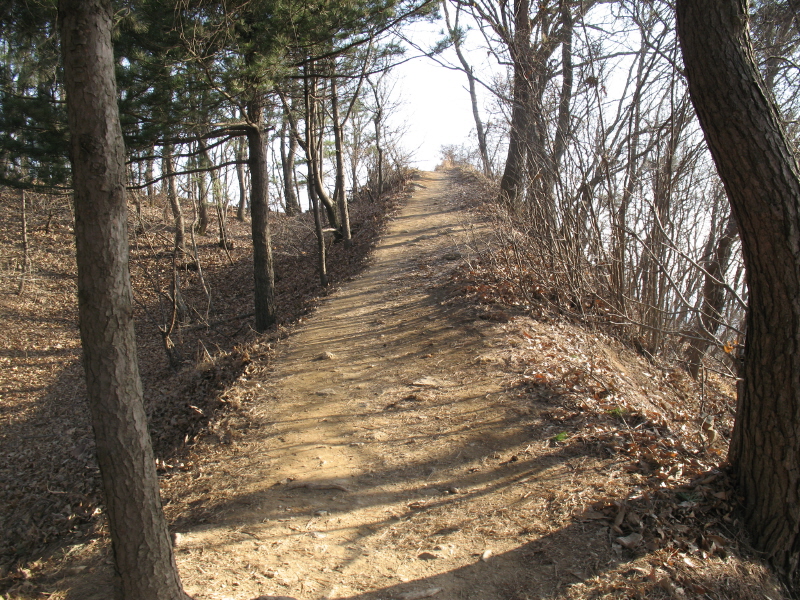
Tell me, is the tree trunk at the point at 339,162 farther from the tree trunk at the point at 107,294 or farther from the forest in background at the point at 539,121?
the tree trunk at the point at 107,294

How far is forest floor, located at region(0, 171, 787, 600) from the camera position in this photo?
129 inches

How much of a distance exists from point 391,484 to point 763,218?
3.39 m

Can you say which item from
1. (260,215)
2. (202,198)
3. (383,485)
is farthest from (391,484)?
(202,198)

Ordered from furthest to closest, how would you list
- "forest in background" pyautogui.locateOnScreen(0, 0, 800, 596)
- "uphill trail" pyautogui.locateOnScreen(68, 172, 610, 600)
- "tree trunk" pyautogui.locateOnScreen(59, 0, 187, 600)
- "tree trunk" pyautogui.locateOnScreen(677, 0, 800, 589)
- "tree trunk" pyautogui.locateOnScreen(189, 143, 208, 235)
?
"tree trunk" pyautogui.locateOnScreen(189, 143, 208, 235) → "forest in background" pyautogui.locateOnScreen(0, 0, 800, 596) → "uphill trail" pyautogui.locateOnScreen(68, 172, 610, 600) → "tree trunk" pyautogui.locateOnScreen(677, 0, 800, 589) → "tree trunk" pyautogui.locateOnScreen(59, 0, 187, 600)

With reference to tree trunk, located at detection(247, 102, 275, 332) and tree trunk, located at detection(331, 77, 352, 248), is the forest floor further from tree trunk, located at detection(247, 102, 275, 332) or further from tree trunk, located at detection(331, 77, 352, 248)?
tree trunk, located at detection(331, 77, 352, 248)

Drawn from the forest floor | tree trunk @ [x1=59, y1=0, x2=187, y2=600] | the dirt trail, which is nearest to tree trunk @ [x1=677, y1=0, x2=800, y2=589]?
the forest floor

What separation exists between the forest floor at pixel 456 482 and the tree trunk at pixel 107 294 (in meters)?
0.75

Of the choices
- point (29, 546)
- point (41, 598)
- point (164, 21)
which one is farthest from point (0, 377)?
point (41, 598)

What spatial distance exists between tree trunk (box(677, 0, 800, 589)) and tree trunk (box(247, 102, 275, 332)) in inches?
299

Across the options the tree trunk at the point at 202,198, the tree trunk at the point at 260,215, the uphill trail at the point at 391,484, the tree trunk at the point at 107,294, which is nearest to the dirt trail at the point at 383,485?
the uphill trail at the point at 391,484

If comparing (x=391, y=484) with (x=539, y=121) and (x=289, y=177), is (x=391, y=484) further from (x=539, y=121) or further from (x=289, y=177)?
(x=289, y=177)

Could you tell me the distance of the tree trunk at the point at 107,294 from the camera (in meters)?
2.74

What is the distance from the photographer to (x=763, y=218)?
3223 millimetres

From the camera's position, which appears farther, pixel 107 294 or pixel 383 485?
pixel 383 485
